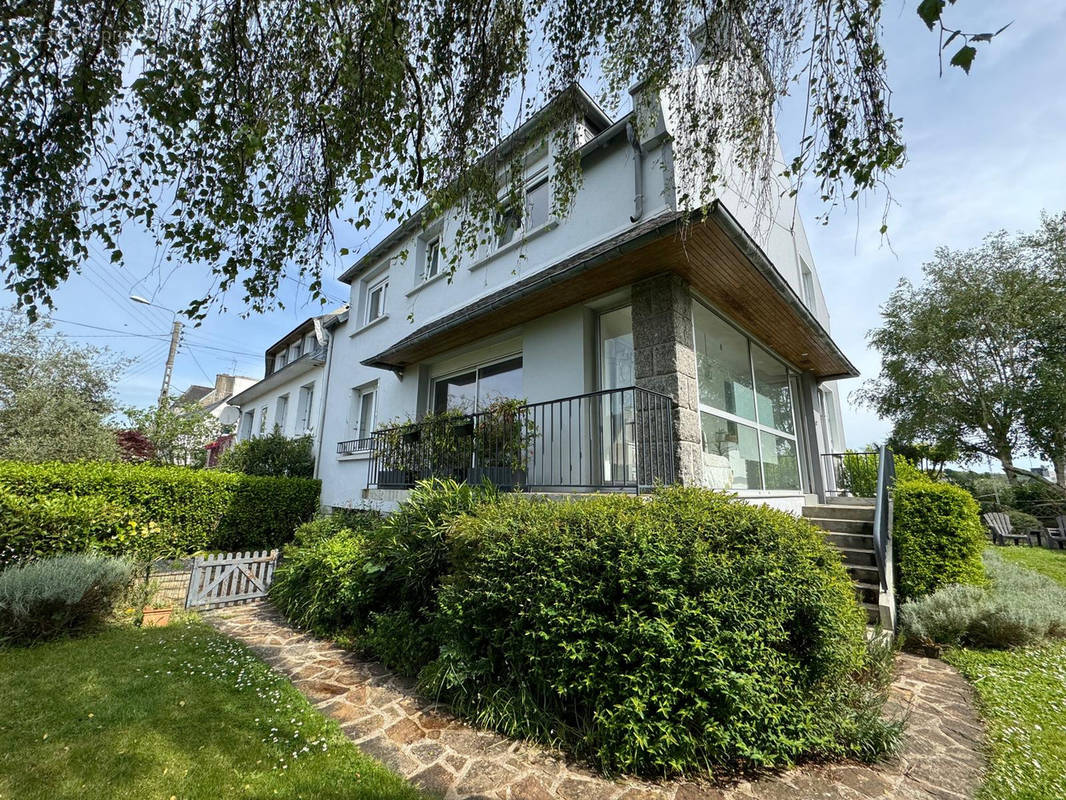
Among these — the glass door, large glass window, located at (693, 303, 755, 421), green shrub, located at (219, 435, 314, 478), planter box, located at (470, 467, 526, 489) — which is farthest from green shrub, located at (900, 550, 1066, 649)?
green shrub, located at (219, 435, 314, 478)

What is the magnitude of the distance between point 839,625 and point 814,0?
14.0 feet

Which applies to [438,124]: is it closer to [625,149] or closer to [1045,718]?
A: [625,149]

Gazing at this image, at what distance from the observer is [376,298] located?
1261 cm

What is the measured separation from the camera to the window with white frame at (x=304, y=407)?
1461 cm

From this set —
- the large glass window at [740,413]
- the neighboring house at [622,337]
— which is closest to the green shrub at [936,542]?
the neighboring house at [622,337]

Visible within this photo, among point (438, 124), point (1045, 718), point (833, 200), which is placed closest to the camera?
point (833, 200)

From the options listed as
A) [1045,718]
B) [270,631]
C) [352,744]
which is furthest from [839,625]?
[270,631]

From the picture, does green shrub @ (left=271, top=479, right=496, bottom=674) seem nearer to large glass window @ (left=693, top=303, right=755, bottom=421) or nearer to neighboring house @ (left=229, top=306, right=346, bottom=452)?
large glass window @ (left=693, top=303, right=755, bottom=421)

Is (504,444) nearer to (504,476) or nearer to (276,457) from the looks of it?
(504,476)

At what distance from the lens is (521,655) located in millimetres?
3404

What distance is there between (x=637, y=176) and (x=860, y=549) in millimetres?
6209

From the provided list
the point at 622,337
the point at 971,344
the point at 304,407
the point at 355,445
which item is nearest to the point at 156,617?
the point at 355,445

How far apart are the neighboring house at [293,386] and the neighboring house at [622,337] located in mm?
4590

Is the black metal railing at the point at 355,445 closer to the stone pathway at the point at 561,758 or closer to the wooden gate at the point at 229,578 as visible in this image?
the wooden gate at the point at 229,578
